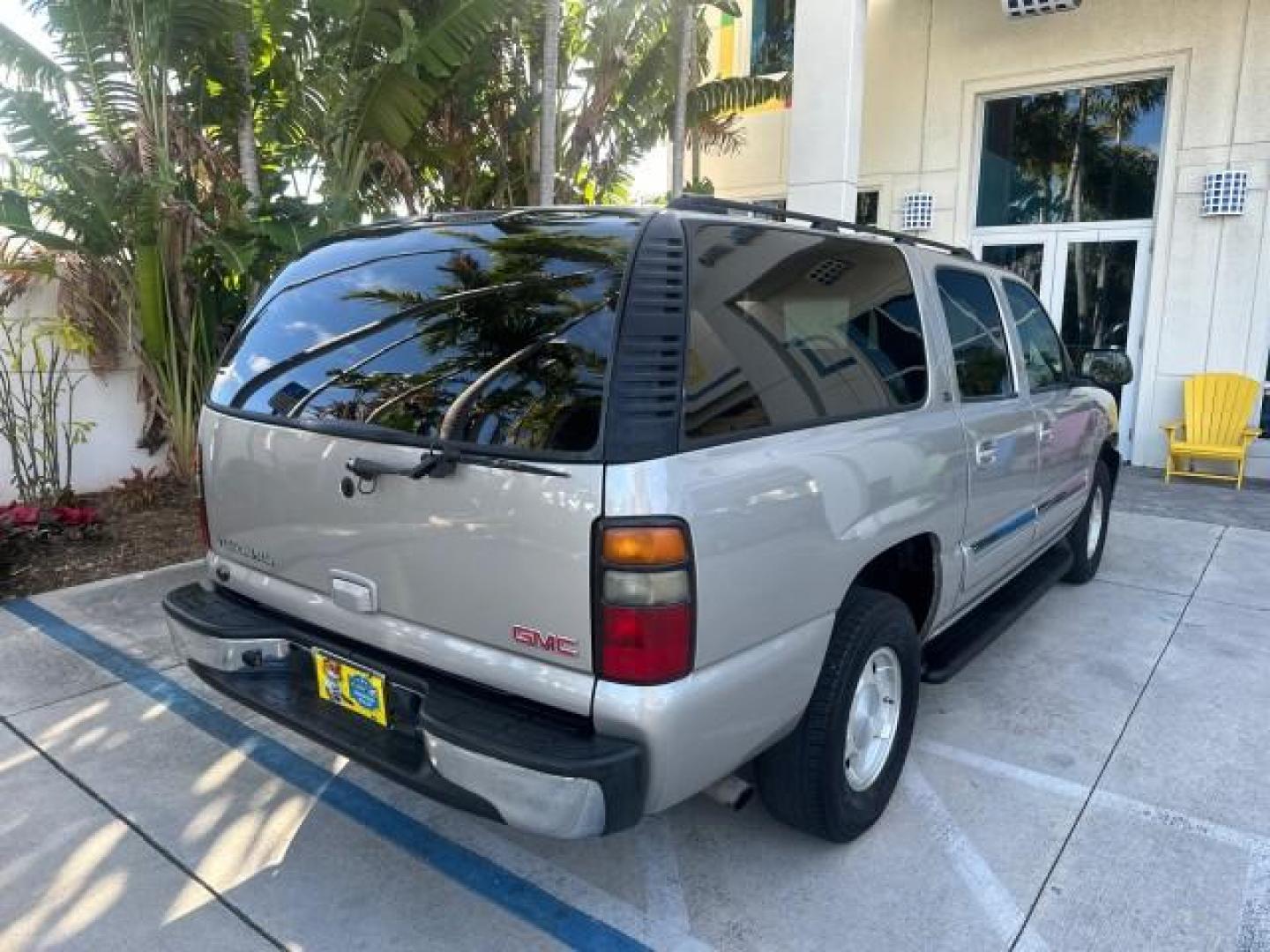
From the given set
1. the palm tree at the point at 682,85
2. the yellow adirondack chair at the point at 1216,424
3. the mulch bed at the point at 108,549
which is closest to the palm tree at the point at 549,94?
the palm tree at the point at 682,85

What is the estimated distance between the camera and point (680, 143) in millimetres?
10094

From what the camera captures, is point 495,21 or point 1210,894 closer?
point 1210,894

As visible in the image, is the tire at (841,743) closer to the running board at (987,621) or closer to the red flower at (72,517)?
the running board at (987,621)

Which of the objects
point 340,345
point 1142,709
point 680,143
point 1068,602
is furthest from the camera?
point 680,143

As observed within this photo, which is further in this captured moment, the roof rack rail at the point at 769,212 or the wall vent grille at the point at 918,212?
the wall vent grille at the point at 918,212

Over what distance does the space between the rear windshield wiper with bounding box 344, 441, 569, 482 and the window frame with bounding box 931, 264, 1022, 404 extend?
195 centimetres

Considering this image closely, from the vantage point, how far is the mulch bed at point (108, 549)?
537 centimetres

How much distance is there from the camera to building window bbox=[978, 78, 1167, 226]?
9.48 m

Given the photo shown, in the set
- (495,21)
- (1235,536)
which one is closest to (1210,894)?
(1235,536)

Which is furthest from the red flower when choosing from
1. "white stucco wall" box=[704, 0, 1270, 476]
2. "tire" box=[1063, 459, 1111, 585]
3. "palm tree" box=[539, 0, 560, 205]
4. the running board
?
"white stucco wall" box=[704, 0, 1270, 476]

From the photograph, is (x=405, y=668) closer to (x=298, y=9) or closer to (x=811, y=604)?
(x=811, y=604)

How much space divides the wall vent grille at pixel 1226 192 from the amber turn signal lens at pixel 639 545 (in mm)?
9263

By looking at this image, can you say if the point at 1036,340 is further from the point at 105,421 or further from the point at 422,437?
the point at 105,421

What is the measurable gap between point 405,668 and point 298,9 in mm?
6034
